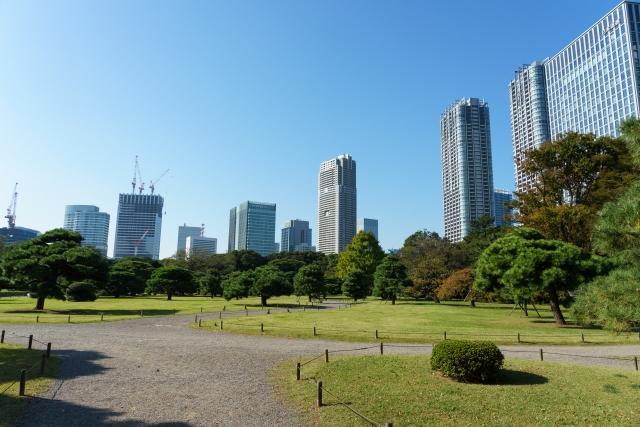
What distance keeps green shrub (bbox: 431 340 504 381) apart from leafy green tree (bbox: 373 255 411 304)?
45.5 m

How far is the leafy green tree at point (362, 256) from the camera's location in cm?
7775

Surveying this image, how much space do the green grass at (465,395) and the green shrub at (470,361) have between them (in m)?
0.43

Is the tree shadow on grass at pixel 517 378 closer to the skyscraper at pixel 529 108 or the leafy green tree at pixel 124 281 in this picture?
the leafy green tree at pixel 124 281

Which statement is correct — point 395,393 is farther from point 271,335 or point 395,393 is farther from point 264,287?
point 264,287

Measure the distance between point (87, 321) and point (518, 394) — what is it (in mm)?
30865

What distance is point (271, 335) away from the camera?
26.1 meters

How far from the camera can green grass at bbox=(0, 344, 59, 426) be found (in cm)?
1091

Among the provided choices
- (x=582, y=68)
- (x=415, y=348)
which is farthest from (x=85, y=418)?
(x=582, y=68)

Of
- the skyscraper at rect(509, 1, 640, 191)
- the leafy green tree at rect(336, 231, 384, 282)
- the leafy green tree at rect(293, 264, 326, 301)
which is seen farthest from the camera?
the skyscraper at rect(509, 1, 640, 191)

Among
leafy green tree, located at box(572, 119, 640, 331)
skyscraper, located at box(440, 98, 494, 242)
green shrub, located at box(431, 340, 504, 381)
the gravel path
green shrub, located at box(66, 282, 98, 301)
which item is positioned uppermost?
skyscraper, located at box(440, 98, 494, 242)

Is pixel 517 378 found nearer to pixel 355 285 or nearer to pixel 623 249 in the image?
pixel 623 249

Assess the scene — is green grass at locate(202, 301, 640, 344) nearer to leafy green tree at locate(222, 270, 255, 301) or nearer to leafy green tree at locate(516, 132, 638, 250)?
leafy green tree at locate(516, 132, 638, 250)

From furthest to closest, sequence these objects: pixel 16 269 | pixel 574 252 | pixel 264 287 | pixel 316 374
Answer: pixel 264 287 < pixel 16 269 < pixel 574 252 < pixel 316 374

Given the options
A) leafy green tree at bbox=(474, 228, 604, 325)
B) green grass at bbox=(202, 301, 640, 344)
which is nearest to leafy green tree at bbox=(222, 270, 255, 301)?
green grass at bbox=(202, 301, 640, 344)
